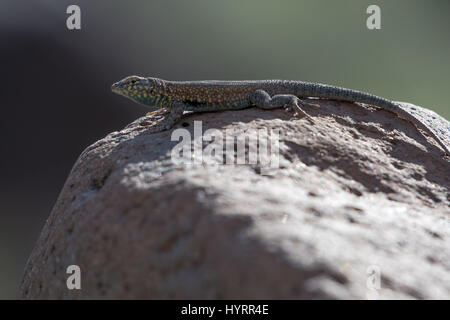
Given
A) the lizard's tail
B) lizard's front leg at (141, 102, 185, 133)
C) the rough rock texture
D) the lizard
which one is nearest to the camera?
the rough rock texture

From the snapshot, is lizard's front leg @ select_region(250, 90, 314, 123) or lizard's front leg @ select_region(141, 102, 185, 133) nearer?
lizard's front leg @ select_region(141, 102, 185, 133)

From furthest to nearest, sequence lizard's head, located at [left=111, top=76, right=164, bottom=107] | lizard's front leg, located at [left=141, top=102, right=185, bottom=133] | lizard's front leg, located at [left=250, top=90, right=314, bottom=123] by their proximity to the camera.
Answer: lizard's head, located at [left=111, top=76, right=164, bottom=107] < lizard's front leg, located at [left=250, top=90, right=314, bottom=123] < lizard's front leg, located at [left=141, top=102, right=185, bottom=133]

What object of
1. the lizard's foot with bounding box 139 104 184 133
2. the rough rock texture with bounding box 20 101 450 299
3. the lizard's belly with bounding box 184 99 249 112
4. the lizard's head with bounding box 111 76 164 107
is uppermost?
the lizard's head with bounding box 111 76 164 107

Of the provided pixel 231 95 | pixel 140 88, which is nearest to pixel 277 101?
pixel 231 95

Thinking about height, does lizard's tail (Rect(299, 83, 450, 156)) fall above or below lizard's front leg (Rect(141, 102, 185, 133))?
above

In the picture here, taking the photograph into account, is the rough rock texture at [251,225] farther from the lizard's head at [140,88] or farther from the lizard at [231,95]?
the lizard's head at [140,88]

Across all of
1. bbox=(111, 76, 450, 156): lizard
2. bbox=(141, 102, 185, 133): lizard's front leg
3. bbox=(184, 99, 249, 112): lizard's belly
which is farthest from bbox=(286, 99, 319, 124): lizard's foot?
bbox=(141, 102, 185, 133): lizard's front leg

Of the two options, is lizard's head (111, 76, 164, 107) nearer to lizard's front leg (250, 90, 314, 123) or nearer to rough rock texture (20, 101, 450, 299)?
rough rock texture (20, 101, 450, 299)
